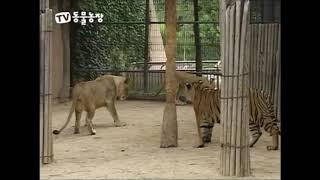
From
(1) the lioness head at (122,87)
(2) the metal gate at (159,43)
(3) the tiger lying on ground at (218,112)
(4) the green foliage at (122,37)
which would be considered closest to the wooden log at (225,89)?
(3) the tiger lying on ground at (218,112)

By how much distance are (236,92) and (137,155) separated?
2089 mm

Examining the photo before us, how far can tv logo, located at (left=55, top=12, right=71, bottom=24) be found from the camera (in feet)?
47.3

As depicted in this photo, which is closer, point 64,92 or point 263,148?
point 263,148

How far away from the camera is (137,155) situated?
807 cm

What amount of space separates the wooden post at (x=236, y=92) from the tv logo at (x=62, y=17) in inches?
332

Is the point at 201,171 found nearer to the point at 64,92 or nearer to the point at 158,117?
the point at 158,117

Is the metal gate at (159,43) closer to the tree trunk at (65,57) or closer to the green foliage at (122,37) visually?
the green foliage at (122,37)

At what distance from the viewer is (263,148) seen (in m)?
8.52

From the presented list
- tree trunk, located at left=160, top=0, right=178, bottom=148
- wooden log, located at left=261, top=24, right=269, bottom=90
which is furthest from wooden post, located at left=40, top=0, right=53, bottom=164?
wooden log, located at left=261, top=24, right=269, bottom=90

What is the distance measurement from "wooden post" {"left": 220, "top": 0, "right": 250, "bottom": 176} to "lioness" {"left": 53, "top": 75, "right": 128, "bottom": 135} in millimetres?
3974

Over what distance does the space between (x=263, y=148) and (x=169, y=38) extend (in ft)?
6.76

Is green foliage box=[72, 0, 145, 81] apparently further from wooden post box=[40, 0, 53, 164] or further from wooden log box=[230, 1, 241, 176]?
wooden log box=[230, 1, 241, 176]
